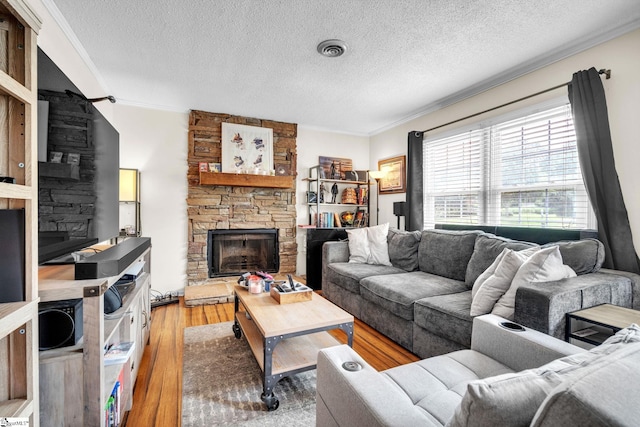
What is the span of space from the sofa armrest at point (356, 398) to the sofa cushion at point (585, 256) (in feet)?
5.67

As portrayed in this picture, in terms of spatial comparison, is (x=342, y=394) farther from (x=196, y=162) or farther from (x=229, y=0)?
(x=196, y=162)

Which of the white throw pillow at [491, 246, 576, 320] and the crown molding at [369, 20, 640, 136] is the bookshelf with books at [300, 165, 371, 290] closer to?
the crown molding at [369, 20, 640, 136]

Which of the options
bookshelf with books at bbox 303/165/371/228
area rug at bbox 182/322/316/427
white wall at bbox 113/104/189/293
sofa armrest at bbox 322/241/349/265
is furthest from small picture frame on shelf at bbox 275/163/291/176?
area rug at bbox 182/322/316/427

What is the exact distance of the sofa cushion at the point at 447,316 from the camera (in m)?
1.80

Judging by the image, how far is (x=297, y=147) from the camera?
174 inches

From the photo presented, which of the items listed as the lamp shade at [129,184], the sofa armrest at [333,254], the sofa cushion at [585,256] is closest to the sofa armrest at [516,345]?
the sofa cushion at [585,256]

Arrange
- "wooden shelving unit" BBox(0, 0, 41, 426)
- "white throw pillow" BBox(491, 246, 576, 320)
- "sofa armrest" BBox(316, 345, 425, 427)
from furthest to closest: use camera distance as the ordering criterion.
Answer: "white throw pillow" BBox(491, 246, 576, 320) → "wooden shelving unit" BBox(0, 0, 41, 426) → "sofa armrest" BBox(316, 345, 425, 427)

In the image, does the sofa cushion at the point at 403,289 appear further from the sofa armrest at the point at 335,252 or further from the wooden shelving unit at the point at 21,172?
the wooden shelving unit at the point at 21,172

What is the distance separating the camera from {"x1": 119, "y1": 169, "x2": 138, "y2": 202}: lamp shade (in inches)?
130

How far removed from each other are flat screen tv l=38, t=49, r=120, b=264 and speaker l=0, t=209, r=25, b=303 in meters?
0.24

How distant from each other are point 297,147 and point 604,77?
339 cm

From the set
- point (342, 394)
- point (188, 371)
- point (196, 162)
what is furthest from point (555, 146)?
point (196, 162)

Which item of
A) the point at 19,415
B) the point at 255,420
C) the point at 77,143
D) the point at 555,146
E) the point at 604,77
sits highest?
the point at 604,77

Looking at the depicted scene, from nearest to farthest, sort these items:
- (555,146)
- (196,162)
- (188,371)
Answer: (188,371) < (555,146) < (196,162)
